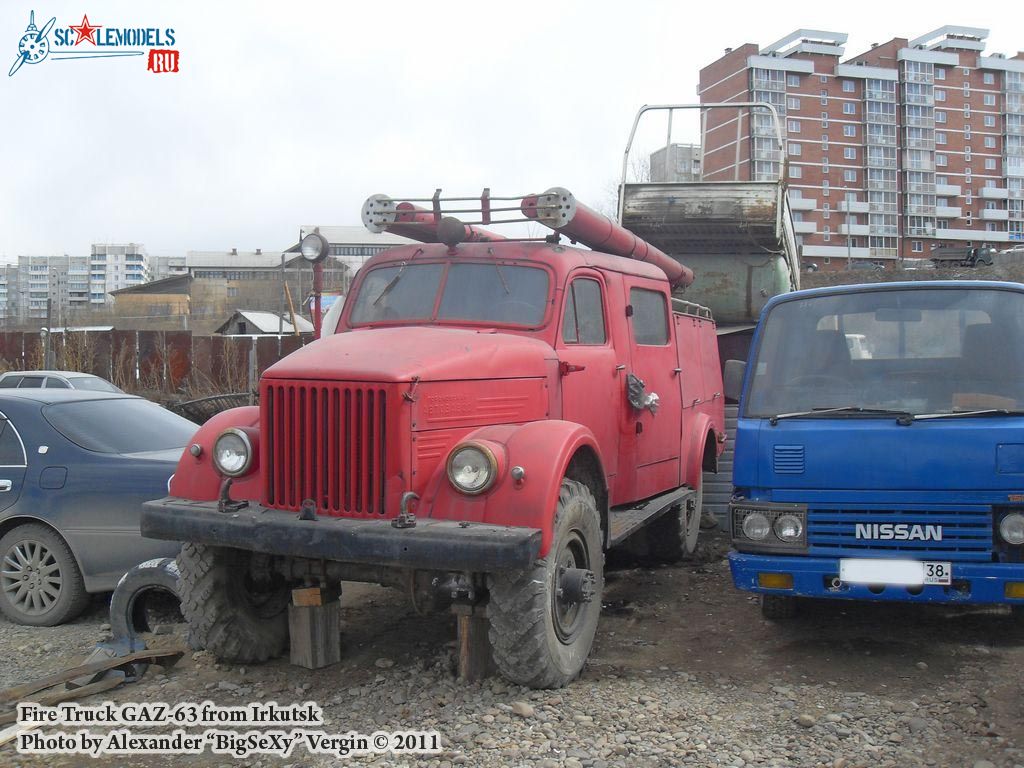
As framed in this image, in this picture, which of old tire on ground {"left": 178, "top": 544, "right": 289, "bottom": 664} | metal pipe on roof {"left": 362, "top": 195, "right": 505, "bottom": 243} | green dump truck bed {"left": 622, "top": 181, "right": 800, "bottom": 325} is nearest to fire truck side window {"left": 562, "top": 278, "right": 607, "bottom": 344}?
metal pipe on roof {"left": 362, "top": 195, "right": 505, "bottom": 243}

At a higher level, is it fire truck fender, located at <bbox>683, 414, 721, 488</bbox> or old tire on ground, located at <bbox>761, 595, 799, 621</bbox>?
fire truck fender, located at <bbox>683, 414, 721, 488</bbox>

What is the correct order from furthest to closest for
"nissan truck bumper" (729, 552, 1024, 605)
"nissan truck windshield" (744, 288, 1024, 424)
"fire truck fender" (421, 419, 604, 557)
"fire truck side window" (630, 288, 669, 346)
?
"fire truck side window" (630, 288, 669, 346) < "nissan truck windshield" (744, 288, 1024, 424) < "nissan truck bumper" (729, 552, 1024, 605) < "fire truck fender" (421, 419, 604, 557)

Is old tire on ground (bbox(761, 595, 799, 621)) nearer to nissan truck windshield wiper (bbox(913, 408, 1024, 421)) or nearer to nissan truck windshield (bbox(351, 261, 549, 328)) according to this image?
nissan truck windshield wiper (bbox(913, 408, 1024, 421))

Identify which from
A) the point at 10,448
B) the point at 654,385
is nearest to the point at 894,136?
the point at 654,385

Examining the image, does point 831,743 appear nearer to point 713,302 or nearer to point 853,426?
point 853,426

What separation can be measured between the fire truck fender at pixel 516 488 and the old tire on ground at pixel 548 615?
0.18 meters

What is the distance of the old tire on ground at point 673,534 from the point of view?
281 inches

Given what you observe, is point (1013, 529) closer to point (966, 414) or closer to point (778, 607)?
point (966, 414)

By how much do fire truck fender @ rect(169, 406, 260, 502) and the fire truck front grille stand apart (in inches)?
8.7

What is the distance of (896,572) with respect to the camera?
4566 mm

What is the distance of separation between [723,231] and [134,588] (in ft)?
22.8

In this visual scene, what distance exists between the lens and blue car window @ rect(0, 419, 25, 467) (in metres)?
5.93

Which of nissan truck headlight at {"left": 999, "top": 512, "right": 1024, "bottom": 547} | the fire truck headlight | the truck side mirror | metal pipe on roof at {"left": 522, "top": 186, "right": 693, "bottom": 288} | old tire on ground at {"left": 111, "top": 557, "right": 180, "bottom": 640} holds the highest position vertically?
metal pipe on roof at {"left": 522, "top": 186, "right": 693, "bottom": 288}

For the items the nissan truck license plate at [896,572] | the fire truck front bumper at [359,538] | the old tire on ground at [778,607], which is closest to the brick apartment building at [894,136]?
the old tire on ground at [778,607]
